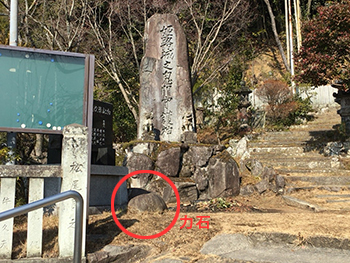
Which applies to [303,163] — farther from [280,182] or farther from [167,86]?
[167,86]

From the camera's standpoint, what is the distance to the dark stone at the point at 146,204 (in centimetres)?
544

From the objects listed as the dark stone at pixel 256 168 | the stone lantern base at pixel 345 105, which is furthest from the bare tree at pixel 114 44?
the stone lantern base at pixel 345 105

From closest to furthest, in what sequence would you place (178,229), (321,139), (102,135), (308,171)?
(178,229)
(102,135)
(308,171)
(321,139)

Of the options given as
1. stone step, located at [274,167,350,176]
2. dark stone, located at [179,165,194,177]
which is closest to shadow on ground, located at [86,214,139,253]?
dark stone, located at [179,165,194,177]

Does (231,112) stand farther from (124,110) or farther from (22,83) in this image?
(22,83)

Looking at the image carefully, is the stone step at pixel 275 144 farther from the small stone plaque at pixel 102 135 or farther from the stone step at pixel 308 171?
the small stone plaque at pixel 102 135

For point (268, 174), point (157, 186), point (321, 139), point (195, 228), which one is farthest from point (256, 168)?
point (195, 228)

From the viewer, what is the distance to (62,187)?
11.6 feet

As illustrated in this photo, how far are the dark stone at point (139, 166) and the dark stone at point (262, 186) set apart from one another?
276cm

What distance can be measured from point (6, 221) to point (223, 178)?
5979mm

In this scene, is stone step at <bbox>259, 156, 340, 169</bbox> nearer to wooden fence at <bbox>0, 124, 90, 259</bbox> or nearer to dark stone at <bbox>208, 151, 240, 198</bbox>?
dark stone at <bbox>208, 151, 240, 198</bbox>

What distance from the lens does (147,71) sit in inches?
447

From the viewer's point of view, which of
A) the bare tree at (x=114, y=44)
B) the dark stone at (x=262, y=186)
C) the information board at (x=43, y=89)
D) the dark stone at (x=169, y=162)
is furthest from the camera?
the bare tree at (x=114, y=44)

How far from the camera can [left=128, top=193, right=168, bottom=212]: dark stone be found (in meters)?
5.44
